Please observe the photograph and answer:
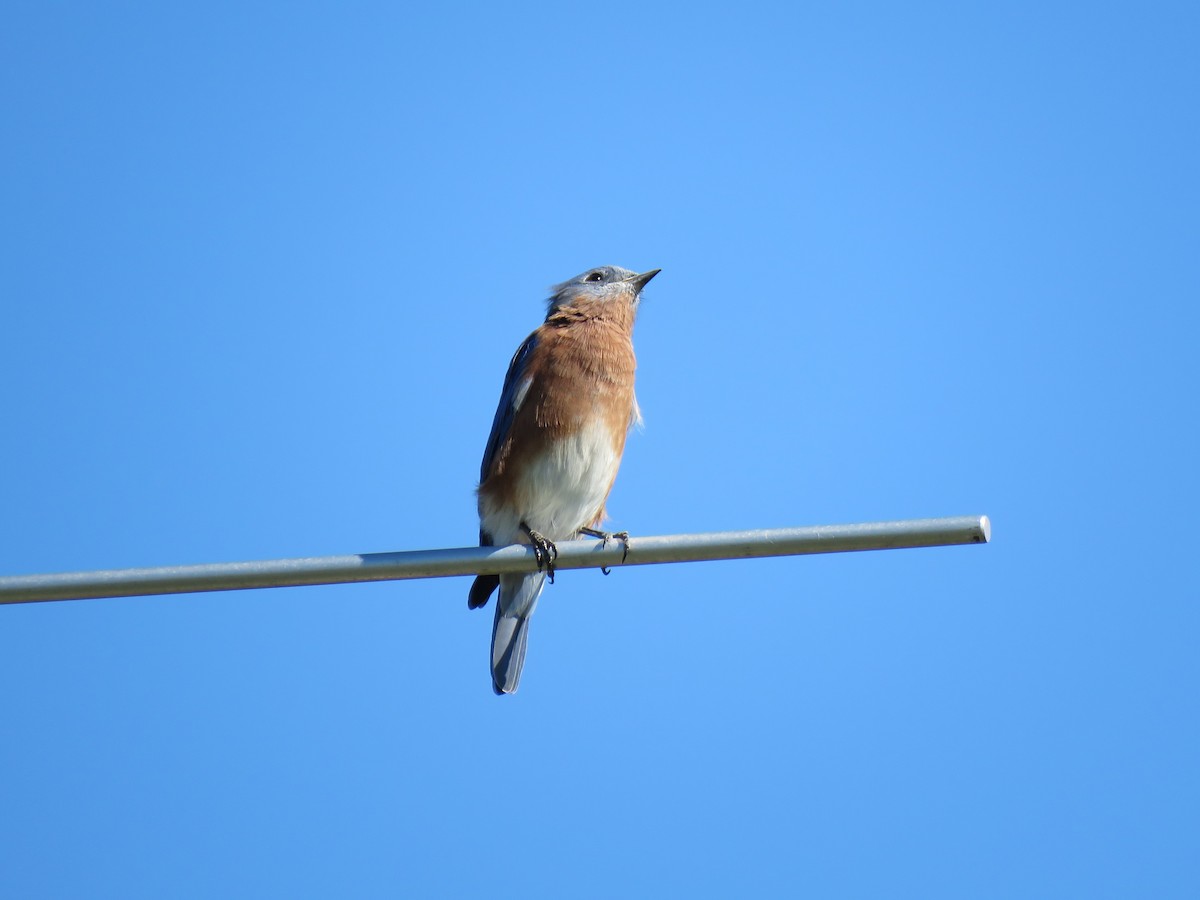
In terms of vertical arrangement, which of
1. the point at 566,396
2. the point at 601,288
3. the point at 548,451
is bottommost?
the point at 548,451

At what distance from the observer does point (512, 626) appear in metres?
6.82

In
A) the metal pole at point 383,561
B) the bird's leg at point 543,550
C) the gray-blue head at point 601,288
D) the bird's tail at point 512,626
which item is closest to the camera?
the metal pole at point 383,561

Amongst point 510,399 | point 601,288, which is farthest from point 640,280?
point 510,399

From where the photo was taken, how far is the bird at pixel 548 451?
6465 mm

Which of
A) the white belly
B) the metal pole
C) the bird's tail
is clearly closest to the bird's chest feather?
the white belly

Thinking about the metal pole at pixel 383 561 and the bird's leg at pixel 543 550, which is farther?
the bird's leg at pixel 543 550

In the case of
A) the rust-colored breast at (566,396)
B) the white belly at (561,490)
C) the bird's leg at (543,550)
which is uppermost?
the rust-colored breast at (566,396)

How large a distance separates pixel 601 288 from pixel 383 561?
12.3 ft

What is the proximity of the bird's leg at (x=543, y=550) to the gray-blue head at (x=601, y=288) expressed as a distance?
1531 millimetres

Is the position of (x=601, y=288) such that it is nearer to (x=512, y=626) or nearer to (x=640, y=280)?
(x=640, y=280)

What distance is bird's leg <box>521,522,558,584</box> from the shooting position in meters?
5.09

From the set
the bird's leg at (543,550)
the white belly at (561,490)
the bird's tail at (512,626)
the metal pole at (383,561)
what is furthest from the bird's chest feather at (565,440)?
the metal pole at (383,561)

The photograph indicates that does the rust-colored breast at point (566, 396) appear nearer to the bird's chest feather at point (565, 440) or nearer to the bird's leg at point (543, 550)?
the bird's chest feather at point (565, 440)

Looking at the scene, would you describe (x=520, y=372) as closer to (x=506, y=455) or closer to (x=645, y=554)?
(x=506, y=455)
